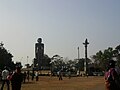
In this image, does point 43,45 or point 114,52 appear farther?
point 114,52

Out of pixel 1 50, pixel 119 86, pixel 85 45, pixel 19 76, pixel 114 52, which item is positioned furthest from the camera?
pixel 114 52

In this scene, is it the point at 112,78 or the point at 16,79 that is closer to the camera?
the point at 112,78

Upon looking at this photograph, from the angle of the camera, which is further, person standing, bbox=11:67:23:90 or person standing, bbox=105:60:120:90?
person standing, bbox=11:67:23:90

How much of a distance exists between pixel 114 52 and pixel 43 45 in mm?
34944

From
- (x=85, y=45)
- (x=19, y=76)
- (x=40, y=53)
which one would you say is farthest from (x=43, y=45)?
(x=19, y=76)

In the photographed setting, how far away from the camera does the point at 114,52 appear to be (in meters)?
161

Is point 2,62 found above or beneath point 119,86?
above

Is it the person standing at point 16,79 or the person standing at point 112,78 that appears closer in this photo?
the person standing at point 112,78

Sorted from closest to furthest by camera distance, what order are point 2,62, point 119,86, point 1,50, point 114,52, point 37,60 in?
point 119,86 < point 2,62 < point 1,50 < point 37,60 < point 114,52

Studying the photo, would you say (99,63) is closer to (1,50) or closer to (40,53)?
(40,53)

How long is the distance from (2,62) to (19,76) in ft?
228

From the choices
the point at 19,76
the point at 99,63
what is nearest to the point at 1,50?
the point at 99,63

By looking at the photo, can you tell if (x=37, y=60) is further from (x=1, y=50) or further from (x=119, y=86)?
(x=119, y=86)

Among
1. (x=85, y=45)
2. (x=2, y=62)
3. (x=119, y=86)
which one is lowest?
(x=119, y=86)
